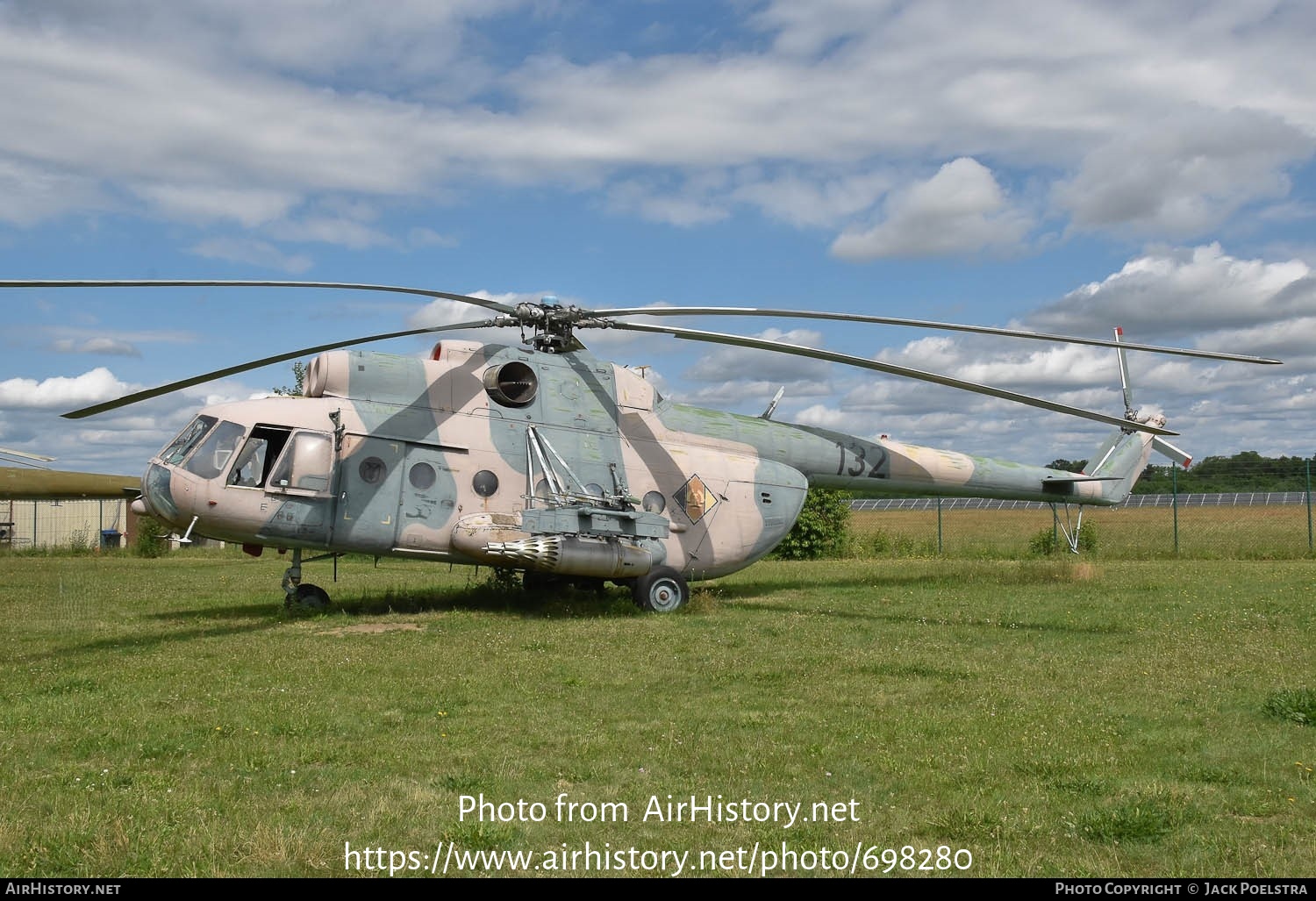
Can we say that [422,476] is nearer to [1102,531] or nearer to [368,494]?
[368,494]

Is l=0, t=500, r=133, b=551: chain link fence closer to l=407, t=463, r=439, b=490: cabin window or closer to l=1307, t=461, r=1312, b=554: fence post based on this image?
l=407, t=463, r=439, b=490: cabin window

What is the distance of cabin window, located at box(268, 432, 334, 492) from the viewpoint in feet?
42.8

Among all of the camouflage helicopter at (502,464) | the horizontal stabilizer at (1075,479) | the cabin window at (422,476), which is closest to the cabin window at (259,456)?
the camouflage helicopter at (502,464)

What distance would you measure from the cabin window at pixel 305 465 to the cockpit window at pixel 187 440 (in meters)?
1.09

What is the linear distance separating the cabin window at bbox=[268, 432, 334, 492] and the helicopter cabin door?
0.21m

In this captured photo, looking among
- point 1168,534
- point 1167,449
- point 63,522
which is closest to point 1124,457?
point 1167,449

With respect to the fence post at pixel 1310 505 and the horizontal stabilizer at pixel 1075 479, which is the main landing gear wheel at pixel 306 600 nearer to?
the horizontal stabilizer at pixel 1075 479

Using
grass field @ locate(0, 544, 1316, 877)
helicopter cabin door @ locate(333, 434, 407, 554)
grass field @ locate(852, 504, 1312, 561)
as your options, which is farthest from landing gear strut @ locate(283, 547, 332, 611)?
grass field @ locate(852, 504, 1312, 561)

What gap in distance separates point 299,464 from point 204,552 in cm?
2403

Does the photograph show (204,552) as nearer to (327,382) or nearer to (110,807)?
(327,382)

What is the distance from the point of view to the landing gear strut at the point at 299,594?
46.3ft

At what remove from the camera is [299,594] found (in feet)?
46.9
